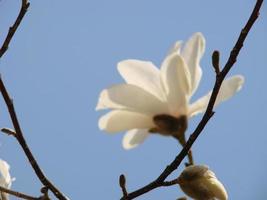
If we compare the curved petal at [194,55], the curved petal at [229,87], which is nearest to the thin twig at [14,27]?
the curved petal at [194,55]

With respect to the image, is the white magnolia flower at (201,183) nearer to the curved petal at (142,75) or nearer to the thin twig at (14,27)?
the curved petal at (142,75)

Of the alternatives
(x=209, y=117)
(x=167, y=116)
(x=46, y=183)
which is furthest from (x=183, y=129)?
(x=46, y=183)

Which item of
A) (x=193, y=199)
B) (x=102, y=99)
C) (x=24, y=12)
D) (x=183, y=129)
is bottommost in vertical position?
(x=193, y=199)

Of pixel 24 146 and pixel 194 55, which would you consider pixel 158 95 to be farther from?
pixel 24 146

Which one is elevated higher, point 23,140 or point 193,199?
point 23,140

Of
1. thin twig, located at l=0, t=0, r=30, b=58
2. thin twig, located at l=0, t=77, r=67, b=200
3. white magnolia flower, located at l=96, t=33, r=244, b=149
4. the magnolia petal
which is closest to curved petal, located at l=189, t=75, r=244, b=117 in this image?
white magnolia flower, located at l=96, t=33, r=244, b=149

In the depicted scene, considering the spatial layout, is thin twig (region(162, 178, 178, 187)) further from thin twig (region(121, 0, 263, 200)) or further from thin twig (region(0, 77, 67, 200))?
thin twig (region(0, 77, 67, 200))

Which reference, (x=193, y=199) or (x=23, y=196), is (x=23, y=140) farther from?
(x=193, y=199)

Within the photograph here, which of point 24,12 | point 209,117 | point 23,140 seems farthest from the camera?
point 24,12
